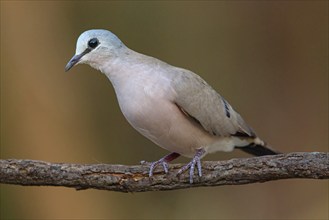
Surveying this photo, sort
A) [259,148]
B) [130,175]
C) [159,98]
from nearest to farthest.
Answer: [130,175] < [159,98] < [259,148]

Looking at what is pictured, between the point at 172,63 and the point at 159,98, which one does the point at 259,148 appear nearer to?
the point at 159,98

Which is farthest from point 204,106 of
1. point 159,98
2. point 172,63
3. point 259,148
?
point 172,63

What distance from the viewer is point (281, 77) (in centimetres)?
548

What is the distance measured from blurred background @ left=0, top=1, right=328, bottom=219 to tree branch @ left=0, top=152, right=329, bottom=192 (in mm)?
2166

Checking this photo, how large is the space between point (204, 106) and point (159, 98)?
345 mm

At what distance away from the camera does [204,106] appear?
3.30 metres

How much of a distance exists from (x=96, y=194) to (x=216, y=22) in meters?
1.90

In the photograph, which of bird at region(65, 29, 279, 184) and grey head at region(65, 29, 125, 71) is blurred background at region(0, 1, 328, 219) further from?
grey head at region(65, 29, 125, 71)

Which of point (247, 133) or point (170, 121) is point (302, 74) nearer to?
point (247, 133)

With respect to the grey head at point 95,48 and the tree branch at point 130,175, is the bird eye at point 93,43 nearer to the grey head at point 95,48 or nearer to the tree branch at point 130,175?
the grey head at point 95,48

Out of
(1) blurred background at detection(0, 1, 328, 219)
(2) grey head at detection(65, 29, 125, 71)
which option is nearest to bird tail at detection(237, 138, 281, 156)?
(2) grey head at detection(65, 29, 125, 71)

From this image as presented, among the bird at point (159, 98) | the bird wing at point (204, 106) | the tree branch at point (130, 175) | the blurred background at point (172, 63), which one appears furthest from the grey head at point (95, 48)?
the blurred background at point (172, 63)

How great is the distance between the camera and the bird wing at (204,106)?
3184mm

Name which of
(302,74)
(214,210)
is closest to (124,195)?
(214,210)
